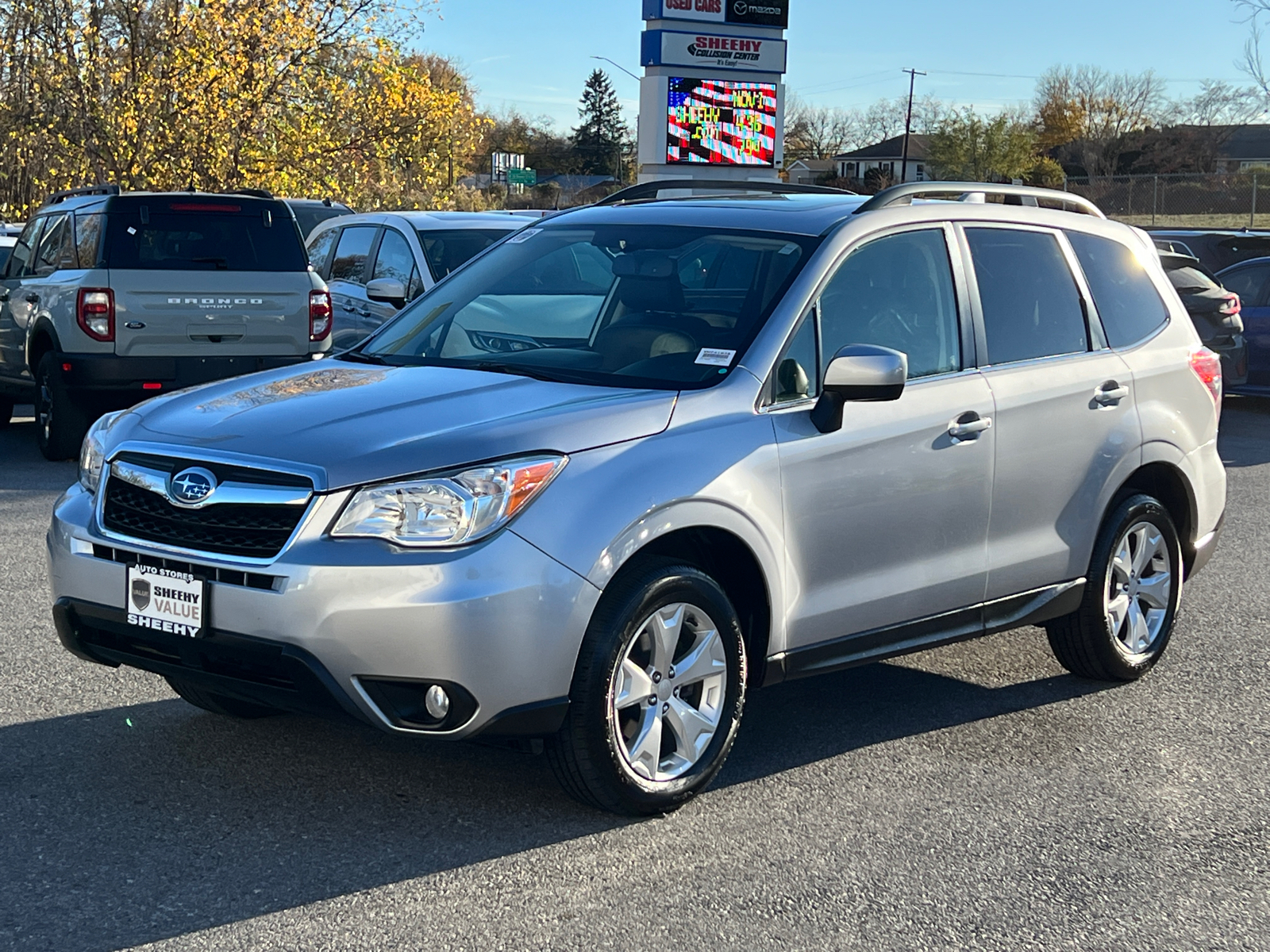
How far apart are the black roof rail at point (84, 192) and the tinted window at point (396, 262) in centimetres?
216

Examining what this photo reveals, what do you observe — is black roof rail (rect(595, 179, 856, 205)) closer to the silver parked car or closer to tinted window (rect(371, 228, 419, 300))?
the silver parked car

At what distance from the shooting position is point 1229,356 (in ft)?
51.3

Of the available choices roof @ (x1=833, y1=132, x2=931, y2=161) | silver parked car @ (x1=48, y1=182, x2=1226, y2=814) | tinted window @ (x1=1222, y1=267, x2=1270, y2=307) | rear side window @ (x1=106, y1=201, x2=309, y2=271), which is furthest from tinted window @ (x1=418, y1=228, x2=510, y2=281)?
roof @ (x1=833, y1=132, x2=931, y2=161)

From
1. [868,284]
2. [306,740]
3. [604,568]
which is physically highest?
[868,284]

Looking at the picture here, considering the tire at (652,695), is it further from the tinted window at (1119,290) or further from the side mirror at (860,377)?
the tinted window at (1119,290)

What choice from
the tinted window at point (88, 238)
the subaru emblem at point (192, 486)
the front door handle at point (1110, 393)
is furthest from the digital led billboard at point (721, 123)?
the subaru emblem at point (192, 486)

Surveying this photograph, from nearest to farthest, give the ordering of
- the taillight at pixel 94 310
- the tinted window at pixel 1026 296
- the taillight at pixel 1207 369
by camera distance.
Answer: the tinted window at pixel 1026 296
the taillight at pixel 1207 369
the taillight at pixel 94 310

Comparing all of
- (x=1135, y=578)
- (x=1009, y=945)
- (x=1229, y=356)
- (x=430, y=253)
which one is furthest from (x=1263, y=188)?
(x=1009, y=945)

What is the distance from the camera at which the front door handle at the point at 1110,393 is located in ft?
19.3

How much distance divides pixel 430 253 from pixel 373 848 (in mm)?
8641

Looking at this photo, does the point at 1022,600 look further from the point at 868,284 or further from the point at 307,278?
the point at 307,278

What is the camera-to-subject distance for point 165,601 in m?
4.25

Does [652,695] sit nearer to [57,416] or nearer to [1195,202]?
[57,416]

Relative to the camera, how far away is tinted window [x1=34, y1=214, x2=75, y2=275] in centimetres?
1191
